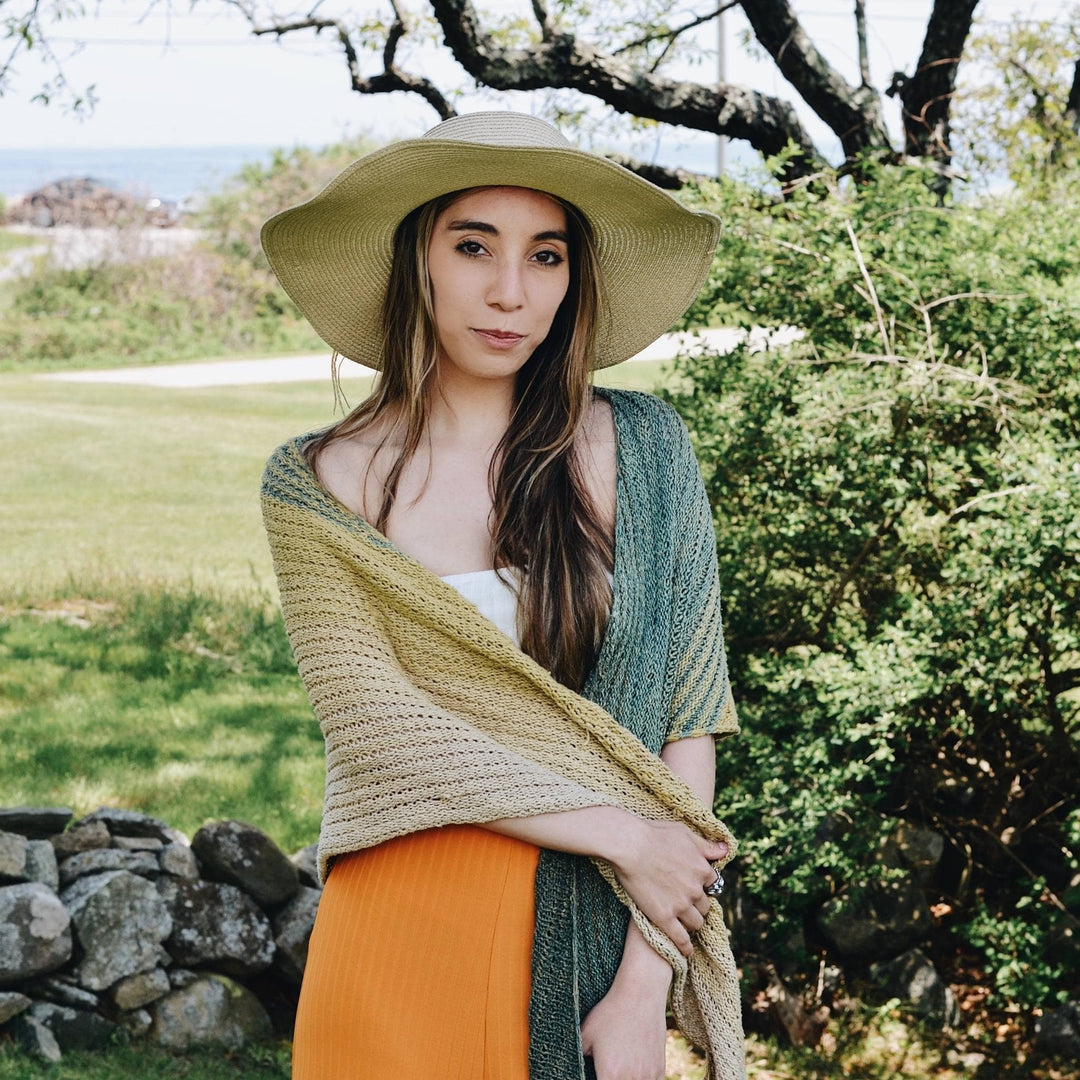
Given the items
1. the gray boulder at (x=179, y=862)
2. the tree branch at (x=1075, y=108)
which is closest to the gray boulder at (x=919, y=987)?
the gray boulder at (x=179, y=862)

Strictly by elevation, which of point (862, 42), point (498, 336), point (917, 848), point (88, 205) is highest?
point (88, 205)

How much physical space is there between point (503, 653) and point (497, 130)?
0.73m

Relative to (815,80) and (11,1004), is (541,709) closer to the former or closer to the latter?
(11,1004)

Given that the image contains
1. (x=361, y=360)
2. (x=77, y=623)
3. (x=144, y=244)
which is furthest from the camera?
(x=144, y=244)

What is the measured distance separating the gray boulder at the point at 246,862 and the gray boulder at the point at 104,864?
0.50 ft

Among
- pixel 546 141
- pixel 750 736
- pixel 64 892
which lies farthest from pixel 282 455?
pixel 64 892

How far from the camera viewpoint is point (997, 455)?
11.5 feet

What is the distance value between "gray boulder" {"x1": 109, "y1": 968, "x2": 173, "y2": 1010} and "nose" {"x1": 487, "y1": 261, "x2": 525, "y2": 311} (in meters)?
2.57

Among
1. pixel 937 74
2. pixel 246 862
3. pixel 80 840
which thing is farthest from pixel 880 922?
pixel 937 74

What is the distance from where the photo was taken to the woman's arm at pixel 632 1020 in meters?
1.77

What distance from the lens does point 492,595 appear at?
193 centimetres

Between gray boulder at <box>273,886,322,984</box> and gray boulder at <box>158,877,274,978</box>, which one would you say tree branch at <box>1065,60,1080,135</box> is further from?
gray boulder at <box>158,877,274,978</box>

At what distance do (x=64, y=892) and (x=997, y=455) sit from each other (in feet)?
9.19

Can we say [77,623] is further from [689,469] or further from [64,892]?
[689,469]
